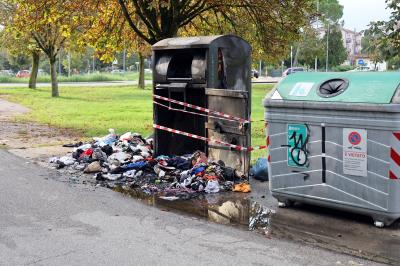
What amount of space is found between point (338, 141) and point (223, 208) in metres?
1.67

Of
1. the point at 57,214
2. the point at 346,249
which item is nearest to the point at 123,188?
the point at 57,214

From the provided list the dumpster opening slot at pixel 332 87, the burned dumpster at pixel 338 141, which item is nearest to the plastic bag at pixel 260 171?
the burned dumpster at pixel 338 141

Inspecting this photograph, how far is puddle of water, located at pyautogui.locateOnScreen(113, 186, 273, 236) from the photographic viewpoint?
5844 mm

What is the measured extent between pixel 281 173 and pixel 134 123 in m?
9.96

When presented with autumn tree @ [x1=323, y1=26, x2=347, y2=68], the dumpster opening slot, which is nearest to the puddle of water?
the dumpster opening slot

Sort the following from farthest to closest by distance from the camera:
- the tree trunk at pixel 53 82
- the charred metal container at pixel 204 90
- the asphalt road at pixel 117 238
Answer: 1. the tree trunk at pixel 53 82
2. the charred metal container at pixel 204 90
3. the asphalt road at pixel 117 238

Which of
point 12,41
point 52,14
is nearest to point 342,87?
point 52,14

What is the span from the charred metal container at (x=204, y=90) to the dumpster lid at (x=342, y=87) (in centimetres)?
141

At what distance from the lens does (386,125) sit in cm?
524

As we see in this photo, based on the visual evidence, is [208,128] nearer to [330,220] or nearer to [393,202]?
[330,220]

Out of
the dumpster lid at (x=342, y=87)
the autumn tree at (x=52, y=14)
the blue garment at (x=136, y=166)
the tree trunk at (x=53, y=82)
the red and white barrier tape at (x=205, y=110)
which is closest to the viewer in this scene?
the dumpster lid at (x=342, y=87)

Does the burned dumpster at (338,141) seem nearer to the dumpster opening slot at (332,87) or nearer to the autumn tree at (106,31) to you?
the dumpster opening slot at (332,87)

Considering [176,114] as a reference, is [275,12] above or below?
above

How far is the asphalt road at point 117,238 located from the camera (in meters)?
4.63
